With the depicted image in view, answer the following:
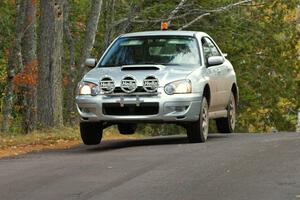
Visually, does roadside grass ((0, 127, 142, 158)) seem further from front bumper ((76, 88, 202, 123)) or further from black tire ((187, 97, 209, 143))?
black tire ((187, 97, 209, 143))

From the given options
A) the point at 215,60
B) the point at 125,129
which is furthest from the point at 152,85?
the point at 125,129

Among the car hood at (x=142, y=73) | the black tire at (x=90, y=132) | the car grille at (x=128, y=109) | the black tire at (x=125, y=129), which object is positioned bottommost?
the black tire at (x=125, y=129)

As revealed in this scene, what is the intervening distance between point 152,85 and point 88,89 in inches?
39.2

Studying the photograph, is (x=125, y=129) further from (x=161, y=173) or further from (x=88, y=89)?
(x=161, y=173)

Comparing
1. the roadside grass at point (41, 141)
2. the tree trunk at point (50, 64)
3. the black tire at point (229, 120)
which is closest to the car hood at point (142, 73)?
the roadside grass at point (41, 141)

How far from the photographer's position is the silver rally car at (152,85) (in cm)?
1259

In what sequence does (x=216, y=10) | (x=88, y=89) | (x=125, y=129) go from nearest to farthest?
1. (x=88, y=89)
2. (x=125, y=129)
3. (x=216, y=10)

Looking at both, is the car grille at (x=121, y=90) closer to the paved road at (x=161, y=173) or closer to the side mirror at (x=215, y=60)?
the paved road at (x=161, y=173)

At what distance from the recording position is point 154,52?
45.2ft

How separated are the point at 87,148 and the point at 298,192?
6148 millimetres

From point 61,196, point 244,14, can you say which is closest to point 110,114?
point 61,196

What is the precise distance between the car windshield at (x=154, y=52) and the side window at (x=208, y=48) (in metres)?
0.31

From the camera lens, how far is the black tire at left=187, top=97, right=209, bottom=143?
512 inches

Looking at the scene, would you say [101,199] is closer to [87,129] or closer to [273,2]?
[87,129]
